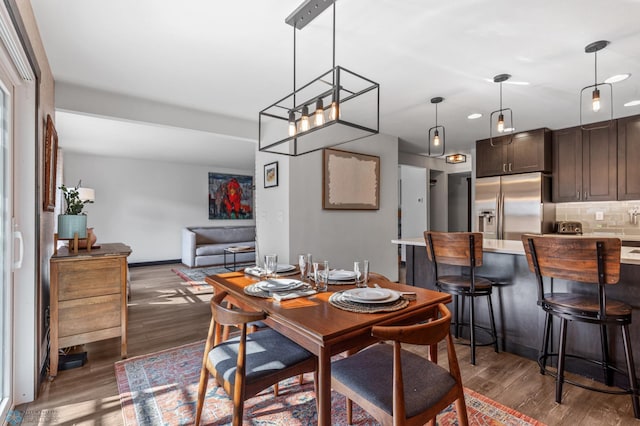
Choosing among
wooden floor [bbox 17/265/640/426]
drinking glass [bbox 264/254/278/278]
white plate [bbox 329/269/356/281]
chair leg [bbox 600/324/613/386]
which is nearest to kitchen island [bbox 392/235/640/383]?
chair leg [bbox 600/324/613/386]

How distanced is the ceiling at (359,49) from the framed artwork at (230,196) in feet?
15.1

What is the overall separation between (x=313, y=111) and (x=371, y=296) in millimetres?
2640

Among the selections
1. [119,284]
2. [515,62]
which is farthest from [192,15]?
[515,62]

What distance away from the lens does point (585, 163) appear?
13.9 feet

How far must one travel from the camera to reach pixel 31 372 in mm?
1978

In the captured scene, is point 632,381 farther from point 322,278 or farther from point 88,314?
point 88,314

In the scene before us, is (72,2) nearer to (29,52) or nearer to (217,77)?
(29,52)

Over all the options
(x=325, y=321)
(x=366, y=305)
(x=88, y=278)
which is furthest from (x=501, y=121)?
(x=88, y=278)

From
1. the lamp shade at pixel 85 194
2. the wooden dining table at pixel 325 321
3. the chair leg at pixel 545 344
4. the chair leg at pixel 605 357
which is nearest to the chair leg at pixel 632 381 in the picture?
the chair leg at pixel 605 357

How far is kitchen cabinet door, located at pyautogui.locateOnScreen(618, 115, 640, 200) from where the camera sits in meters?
3.83

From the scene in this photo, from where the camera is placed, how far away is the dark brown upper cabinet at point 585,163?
4.03 metres

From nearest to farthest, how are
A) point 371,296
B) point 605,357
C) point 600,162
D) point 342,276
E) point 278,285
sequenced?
point 371,296 < point 278,285 < point 342,276 < point 605,357 < point 600,162

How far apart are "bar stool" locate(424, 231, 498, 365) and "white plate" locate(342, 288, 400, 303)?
1169 mm

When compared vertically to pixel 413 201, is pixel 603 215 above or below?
below
